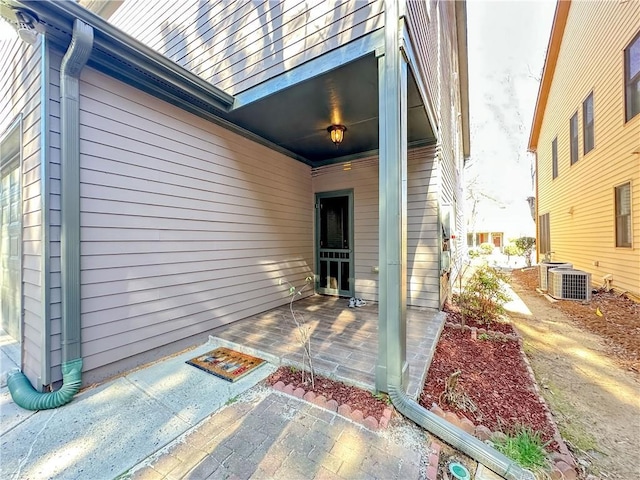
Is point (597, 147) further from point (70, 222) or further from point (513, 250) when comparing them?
point (513, 250)

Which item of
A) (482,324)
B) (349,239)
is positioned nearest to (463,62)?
(349,239)

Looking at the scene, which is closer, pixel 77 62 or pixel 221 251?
pixel 77 62

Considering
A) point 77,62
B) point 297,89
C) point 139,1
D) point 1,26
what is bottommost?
point 77,62

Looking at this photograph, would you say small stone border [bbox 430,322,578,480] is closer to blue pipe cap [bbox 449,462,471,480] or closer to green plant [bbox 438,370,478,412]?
green plant [bbox 438,370,478,412]

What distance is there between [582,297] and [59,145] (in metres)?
8.61

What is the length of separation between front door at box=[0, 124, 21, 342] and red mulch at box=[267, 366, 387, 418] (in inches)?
118

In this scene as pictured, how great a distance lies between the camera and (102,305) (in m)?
2.47

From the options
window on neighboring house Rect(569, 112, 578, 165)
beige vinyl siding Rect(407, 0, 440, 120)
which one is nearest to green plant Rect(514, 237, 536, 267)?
window on neighboring house Rect(569, 112, 578, 165)

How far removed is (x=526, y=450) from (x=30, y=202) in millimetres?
4267

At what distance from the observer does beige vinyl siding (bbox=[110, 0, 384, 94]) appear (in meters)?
2.55

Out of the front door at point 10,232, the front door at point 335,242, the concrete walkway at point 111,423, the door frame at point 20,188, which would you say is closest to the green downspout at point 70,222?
the concrete walkway at point 111,423

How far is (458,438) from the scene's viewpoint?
1.71 meters

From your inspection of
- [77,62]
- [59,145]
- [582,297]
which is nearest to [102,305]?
[59,145]

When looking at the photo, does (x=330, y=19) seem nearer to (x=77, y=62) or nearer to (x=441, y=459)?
(x=77, y=62)
